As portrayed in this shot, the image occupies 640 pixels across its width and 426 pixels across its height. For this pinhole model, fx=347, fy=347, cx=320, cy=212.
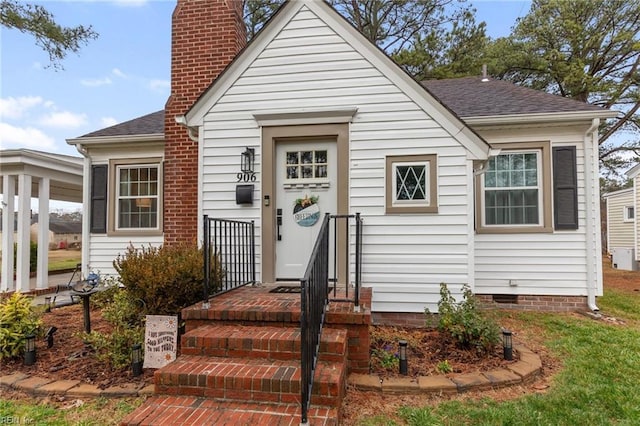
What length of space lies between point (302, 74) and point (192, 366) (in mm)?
3921

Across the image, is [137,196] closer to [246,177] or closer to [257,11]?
[246,177]

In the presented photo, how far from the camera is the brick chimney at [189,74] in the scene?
5.70 meters

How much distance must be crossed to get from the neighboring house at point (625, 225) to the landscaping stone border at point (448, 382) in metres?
14.0

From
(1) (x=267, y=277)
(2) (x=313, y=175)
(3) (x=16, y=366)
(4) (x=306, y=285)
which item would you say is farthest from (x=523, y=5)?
(3) (x=16, y=366)

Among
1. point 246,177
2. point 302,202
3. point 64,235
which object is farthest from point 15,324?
point 64,235

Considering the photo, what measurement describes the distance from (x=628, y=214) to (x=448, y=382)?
17363 millimetres

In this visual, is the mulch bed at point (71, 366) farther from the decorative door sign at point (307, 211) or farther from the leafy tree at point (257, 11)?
the leafy tree at point (257, 11)

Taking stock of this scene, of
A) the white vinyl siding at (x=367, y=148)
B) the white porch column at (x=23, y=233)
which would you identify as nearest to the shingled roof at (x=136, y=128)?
the white porch column at (x=23, y=233)

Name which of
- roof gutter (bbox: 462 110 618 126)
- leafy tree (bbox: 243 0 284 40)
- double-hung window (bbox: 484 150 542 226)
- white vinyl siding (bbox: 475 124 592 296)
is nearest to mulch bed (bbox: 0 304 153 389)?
white vinyl siding (bbox: 475 124 592 296)

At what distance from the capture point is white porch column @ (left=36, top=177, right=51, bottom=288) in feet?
25.0

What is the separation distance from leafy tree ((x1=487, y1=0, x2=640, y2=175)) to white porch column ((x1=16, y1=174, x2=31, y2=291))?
1522 centimetres

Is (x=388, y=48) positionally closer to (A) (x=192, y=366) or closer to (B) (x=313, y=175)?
(B) (x=313, y=175)

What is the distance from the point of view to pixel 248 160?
16.2ft

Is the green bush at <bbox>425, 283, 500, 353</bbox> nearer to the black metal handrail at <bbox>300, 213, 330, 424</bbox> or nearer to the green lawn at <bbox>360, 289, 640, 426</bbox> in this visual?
the green lawn at <bbox>360, 289, 640, 426</bbox>
